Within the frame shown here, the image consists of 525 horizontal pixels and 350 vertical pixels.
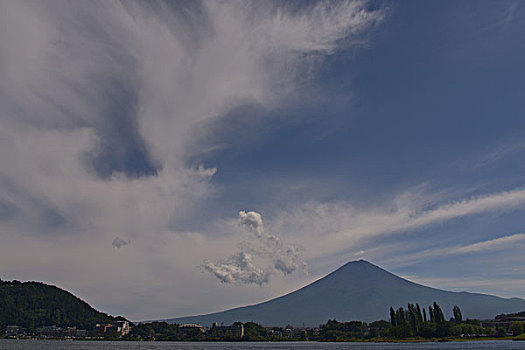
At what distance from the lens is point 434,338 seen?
163875 mm

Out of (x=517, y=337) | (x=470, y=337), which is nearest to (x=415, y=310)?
(x=470, y=337)

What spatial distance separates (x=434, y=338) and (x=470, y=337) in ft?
83.7

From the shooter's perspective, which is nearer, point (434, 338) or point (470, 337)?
point (434, 338)

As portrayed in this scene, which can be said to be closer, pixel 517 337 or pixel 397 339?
pixel 397 339

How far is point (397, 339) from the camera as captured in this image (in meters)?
165

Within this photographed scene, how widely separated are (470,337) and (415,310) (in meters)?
33.7

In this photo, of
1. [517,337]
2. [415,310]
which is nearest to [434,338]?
[415,310]

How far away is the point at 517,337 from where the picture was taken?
583 feet

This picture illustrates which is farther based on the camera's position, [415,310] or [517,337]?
[517,337]

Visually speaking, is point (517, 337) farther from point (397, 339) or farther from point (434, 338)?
point (397, 339)

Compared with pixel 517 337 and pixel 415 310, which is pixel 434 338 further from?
pixel 517 337

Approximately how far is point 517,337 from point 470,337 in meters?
17.6

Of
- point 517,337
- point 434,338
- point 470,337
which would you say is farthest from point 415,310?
point 517,337

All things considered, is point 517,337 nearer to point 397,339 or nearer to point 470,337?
point 470,337
